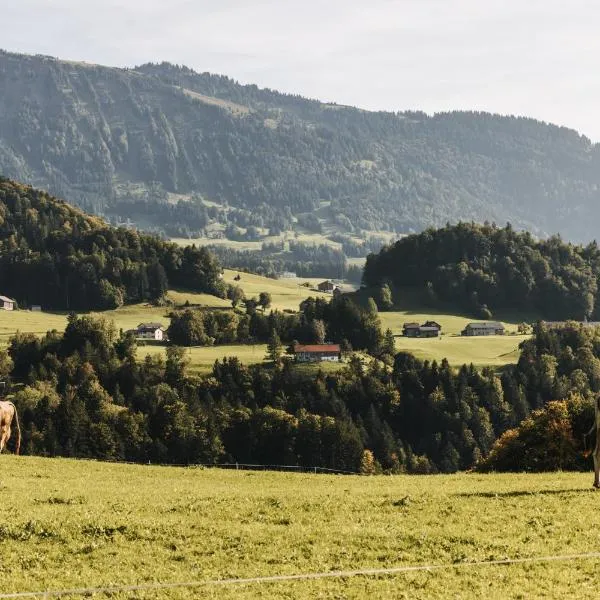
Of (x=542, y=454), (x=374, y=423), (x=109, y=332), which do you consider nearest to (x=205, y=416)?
(x=374, y=423)

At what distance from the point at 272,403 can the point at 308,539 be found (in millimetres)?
131684

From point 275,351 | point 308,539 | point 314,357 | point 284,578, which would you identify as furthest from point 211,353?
point 284,578

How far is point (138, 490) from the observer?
3822 cm

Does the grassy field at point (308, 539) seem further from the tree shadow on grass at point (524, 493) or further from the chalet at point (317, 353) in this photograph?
the chalet at point (317, 353)

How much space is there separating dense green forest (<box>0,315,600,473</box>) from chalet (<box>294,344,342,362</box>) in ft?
26.3

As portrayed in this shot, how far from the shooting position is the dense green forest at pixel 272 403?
124500 mm

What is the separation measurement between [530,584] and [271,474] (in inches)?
1133

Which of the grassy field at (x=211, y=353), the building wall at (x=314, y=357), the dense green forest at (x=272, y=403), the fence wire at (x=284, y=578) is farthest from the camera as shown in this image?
the building wall at (x=314, y=357)

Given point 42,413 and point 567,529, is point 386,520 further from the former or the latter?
point 42,413

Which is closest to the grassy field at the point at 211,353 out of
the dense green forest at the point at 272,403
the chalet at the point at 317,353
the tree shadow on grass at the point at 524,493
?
the dense green forest at the point at 272,403

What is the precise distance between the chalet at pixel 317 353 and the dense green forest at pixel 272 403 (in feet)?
26.3

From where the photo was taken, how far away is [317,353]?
600 ft

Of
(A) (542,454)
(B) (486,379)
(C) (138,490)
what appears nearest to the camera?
(C) (138,490)

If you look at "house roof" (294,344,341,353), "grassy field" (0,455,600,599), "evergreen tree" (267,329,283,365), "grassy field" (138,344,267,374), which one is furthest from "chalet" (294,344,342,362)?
"grassy field" (0,455,600,599)
